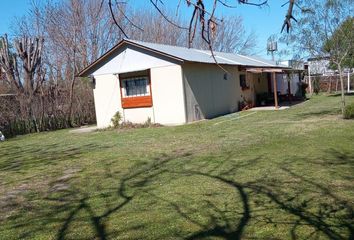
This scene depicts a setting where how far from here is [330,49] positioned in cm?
1534

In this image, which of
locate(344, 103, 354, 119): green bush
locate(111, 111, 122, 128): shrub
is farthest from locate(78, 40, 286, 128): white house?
locate(344, 103, 354, 119): green bush

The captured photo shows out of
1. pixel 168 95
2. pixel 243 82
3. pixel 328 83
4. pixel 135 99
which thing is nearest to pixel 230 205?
pixel 168 95

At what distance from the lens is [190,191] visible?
615 centimetres

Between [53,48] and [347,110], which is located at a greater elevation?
[53,48]

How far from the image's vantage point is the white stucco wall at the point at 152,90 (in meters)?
18.4

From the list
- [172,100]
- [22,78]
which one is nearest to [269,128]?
[172,100]

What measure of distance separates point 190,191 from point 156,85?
513 inches

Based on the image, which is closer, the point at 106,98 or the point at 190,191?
the point at 190,191

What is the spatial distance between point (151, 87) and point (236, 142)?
8820 mm

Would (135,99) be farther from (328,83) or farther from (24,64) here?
(328,83)

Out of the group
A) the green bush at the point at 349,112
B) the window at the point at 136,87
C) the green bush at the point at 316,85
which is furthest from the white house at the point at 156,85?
the green bush at the point at 316,85

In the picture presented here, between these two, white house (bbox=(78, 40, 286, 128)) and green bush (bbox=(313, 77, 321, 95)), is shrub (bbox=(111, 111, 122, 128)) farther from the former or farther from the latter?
green bush (bbox=(313, 77, 321, 95))

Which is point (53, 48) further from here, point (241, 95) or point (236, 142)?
point (236, 142)

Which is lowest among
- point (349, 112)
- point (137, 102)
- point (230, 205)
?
point (230, 205)
